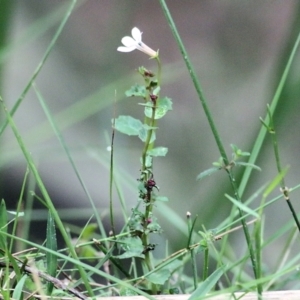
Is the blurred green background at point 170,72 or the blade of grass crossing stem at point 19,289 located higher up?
the blurred green background at point 170,72

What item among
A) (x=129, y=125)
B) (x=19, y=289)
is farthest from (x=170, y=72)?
(x=19, y=289)

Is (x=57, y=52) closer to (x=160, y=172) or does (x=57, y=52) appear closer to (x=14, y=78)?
(x=14, y=78)

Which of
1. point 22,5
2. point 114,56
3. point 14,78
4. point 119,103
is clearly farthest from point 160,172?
point 22,5

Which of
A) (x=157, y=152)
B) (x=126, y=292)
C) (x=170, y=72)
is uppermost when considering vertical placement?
(x=170, y=72)

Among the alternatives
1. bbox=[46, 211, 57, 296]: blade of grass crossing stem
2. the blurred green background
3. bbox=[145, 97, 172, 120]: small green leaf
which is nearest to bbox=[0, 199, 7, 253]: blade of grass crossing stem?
bbox=[46, 211, 57, 296]: blade of grass crossing stem

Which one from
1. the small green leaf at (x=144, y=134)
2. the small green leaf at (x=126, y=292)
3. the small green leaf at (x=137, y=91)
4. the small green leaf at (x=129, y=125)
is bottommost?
the small green leaf at (x=126, y=292)

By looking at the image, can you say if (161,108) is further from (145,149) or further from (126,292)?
(126,292)

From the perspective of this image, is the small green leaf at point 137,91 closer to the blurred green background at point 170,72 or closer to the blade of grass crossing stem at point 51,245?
the blade of grass crossing stem at point 51,245

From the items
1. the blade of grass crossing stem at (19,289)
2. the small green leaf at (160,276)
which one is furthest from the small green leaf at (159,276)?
the blade of grass crossing stem at (19,289)
